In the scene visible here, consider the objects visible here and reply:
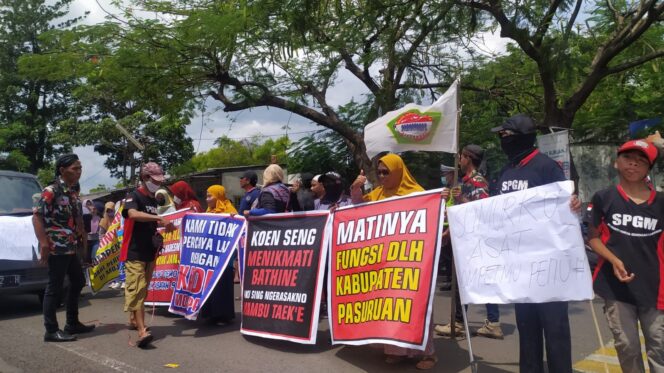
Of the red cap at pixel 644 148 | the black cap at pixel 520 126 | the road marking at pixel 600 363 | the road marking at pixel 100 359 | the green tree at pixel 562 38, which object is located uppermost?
the green tree at pixel 562 38

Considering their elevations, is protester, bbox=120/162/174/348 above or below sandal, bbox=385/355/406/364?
above

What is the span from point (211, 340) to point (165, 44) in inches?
326

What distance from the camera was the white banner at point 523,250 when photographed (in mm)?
3557

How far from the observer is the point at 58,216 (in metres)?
5.84

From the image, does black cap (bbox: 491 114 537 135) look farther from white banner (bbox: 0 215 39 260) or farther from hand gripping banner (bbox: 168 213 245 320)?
white banner (bbox: 0 215 39 260)

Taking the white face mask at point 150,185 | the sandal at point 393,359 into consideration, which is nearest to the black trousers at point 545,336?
the sandal at point 393,359

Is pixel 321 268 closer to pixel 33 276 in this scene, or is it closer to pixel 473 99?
pixel 33 276

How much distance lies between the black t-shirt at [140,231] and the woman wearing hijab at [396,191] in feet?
7.37

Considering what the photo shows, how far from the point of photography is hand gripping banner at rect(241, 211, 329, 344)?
510 centimetres

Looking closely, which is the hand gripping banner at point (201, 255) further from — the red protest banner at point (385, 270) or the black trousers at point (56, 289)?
the red protest banner at point (385, 270)

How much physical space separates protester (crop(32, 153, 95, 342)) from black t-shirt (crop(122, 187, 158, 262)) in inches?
26.6

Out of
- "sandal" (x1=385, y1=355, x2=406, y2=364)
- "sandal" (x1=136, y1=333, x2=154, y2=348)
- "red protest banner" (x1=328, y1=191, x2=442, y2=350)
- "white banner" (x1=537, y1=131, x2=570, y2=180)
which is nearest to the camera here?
"red protest banner" (x1=328, y1=191, x2=442, y2=350)

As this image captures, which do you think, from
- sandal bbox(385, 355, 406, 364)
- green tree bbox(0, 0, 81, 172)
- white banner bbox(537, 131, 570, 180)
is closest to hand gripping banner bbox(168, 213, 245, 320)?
sandal bbox(385, 355, 406, 364)

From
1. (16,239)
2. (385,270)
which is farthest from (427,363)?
(16,239)
